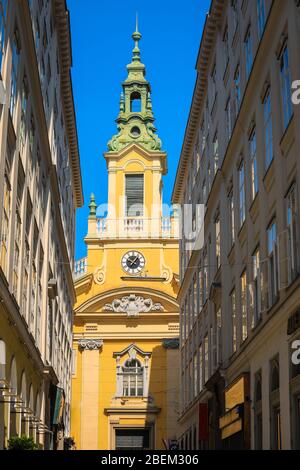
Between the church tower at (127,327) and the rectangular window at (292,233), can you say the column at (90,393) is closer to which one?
the church tower at (127,327)

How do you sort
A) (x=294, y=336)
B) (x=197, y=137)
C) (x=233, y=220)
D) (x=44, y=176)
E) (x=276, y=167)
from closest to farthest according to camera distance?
(x=294, y=336), (x=276, y=167), (x=233, y=220), (x=44, y=176), (x=197, y=137)

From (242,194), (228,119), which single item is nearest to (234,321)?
(242,194)

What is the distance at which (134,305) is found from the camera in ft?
206

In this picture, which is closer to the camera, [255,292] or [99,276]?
[255,292]

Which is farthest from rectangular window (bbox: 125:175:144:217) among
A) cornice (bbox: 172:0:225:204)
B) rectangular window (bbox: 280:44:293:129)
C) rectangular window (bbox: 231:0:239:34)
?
rectangular window (bbox: 280:44:293:129)

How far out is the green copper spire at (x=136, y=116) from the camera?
223ft

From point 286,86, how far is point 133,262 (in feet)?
138

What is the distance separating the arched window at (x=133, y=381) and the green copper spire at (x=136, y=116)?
15875 mm

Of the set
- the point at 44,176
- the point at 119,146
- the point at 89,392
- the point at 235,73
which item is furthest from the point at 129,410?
the point at 235,73

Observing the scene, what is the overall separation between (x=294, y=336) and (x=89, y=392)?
4265 centimetres

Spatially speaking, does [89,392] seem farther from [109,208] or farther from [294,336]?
[294,336]

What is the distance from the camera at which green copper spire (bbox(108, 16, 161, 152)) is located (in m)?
68.1

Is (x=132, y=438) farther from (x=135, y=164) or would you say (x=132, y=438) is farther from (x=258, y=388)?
(x=258, y=388)

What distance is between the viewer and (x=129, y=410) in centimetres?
6128
